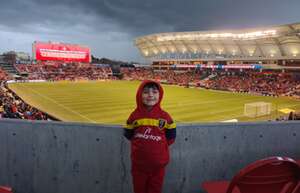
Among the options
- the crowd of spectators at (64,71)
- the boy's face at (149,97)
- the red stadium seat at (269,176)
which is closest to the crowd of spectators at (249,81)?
the crowd of spectators at (64,71)

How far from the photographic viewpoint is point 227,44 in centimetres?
7825

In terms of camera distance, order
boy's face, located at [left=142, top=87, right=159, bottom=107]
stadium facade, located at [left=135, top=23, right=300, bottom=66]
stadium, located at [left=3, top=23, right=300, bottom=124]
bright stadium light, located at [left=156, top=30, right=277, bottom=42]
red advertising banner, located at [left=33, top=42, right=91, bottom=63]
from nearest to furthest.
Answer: boy's face, located at [left=142, top=87, right=159, bottom=107], stadium, located at [left=3, top=23, right=300, bottom=124], bright stadium light, located at [left=156, top=30, right=277, bottom=42], stadium facade, located at [left=135, top=23, right=300, bottom=66], red advertising banner, located at [left=33, top=42, right=91, bottom=63]

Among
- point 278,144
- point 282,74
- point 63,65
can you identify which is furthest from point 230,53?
point 278,144

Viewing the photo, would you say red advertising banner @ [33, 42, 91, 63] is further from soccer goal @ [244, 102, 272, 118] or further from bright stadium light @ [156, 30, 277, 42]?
soccer goal @ [244, 102, 272, 118]

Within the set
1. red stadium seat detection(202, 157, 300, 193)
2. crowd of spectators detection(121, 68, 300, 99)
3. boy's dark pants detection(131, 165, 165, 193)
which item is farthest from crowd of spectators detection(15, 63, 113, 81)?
red stadium seat detection(202, 157, 300, 193)

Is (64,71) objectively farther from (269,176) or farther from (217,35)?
(269,176)

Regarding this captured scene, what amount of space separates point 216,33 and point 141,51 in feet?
148

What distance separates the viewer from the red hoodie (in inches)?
114

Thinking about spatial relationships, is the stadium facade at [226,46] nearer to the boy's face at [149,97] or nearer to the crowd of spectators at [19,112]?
the crowd of spectators at [19,112]

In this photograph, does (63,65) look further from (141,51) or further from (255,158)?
(255,158)

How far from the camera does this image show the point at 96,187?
3684 mm

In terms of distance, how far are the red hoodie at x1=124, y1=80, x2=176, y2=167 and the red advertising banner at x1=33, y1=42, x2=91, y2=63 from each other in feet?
255

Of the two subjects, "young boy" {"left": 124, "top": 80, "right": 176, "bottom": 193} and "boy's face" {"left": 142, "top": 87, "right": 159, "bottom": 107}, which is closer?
"young boy" {"left": 124, "top": 80, "right": 176, "bottom": 193}

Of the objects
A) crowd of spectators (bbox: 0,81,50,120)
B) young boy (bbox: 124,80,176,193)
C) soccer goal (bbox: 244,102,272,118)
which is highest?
young boy (bbox: 124,80,176,193)
